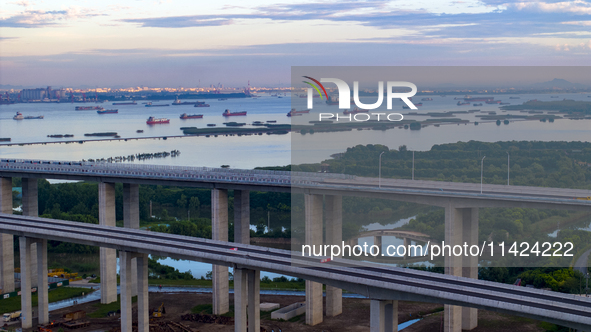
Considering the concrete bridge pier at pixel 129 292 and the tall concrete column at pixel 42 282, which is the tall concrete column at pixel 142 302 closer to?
the concrete bridge pier at pixel 129 292

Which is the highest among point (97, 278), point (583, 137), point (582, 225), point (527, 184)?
point (583, 137)

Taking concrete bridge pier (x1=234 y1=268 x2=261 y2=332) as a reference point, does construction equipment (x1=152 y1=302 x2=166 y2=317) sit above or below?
below

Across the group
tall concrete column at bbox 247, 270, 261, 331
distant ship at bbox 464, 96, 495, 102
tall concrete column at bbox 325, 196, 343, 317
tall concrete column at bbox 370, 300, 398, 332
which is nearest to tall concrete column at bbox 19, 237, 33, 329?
tall concrete column at bbox 247, 270, 261, 331

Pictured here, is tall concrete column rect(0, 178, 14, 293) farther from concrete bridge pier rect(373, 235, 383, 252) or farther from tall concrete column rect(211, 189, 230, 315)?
concrete bridge pier rect(373, 235, 383, 252)

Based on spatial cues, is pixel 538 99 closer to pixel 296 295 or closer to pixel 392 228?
pixel 392 228

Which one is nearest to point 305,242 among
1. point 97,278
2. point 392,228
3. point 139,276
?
point 392,228

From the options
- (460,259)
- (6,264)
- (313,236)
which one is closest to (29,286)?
(6,264)
